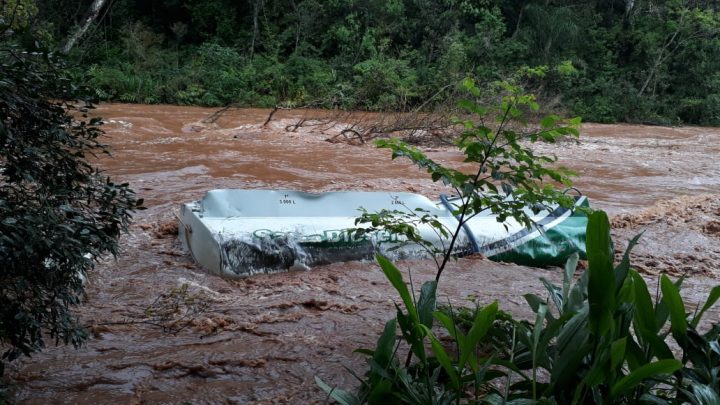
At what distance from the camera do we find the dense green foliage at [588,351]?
2002mm

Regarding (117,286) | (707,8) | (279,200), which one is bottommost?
(117,286)

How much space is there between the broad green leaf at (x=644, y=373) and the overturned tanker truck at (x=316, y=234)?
2.47 meters

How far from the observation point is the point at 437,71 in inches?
840

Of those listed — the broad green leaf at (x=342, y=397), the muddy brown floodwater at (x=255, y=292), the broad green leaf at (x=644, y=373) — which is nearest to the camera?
the broad green leaf at (x=644, y=373)

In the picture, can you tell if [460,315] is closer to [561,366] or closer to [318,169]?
[561,366]

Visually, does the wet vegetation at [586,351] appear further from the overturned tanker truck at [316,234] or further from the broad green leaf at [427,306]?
the overturned tanker truck at [316,234]

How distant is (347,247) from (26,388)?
2.52 metres

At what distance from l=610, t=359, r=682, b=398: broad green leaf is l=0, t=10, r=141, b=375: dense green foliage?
179cm

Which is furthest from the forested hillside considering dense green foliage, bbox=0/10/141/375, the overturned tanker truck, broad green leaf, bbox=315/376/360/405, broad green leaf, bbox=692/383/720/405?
broad green leaf, bbox=692/383/720/405

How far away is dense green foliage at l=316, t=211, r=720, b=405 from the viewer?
6.57ft

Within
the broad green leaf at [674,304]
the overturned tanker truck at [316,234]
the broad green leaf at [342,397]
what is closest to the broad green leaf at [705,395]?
the broad green leaf at [674,304]

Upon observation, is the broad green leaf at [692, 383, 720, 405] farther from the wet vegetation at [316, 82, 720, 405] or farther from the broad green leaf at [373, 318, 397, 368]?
the broad green leaf at [373, 318, 397, 368]

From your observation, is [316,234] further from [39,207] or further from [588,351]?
[588,351]

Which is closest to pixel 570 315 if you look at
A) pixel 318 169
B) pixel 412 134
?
pixel 318 169
